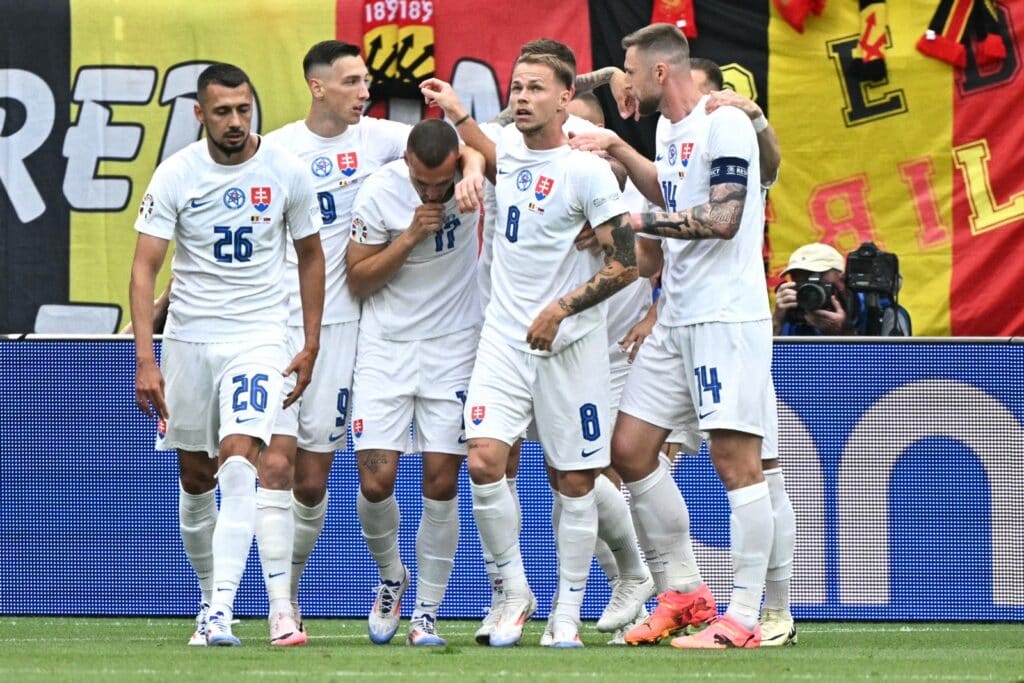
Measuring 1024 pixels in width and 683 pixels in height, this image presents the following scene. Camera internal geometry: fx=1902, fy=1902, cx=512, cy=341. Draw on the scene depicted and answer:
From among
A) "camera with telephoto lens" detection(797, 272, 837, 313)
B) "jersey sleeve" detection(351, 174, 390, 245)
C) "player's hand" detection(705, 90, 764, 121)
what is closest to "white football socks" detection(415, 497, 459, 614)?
"jersey sleeve" detection(351, 174, 390, 245)

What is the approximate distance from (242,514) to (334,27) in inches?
220

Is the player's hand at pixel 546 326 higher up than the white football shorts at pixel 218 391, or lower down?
higher up

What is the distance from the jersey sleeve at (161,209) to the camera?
7.61 metres

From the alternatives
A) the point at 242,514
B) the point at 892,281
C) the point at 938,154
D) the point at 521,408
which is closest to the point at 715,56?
the point at 938,154

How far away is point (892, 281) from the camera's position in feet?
34.8

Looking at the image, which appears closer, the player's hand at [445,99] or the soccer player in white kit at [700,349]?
the soccer player in white kit at [700,349]

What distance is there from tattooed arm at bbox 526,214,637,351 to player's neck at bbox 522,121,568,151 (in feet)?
1.38

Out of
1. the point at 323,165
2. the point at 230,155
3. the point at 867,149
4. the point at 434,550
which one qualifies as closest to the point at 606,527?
the point at 434,550

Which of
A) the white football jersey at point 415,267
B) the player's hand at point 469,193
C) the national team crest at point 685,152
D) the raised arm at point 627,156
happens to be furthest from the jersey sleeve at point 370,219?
the national team crest at point 685,152

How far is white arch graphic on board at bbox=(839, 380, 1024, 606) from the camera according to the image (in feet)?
32.0

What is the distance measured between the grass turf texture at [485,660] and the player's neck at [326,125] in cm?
226

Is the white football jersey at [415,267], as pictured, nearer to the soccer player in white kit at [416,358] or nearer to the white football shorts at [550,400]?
the soccer player in white kit at [416,358]

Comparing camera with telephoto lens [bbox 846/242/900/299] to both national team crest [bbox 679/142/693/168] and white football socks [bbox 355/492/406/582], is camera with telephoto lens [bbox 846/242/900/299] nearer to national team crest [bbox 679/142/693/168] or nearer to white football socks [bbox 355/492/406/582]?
national team crest [bbox 679/142/693/168]

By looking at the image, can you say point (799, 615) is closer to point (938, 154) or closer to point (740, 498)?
point (740, 498)
